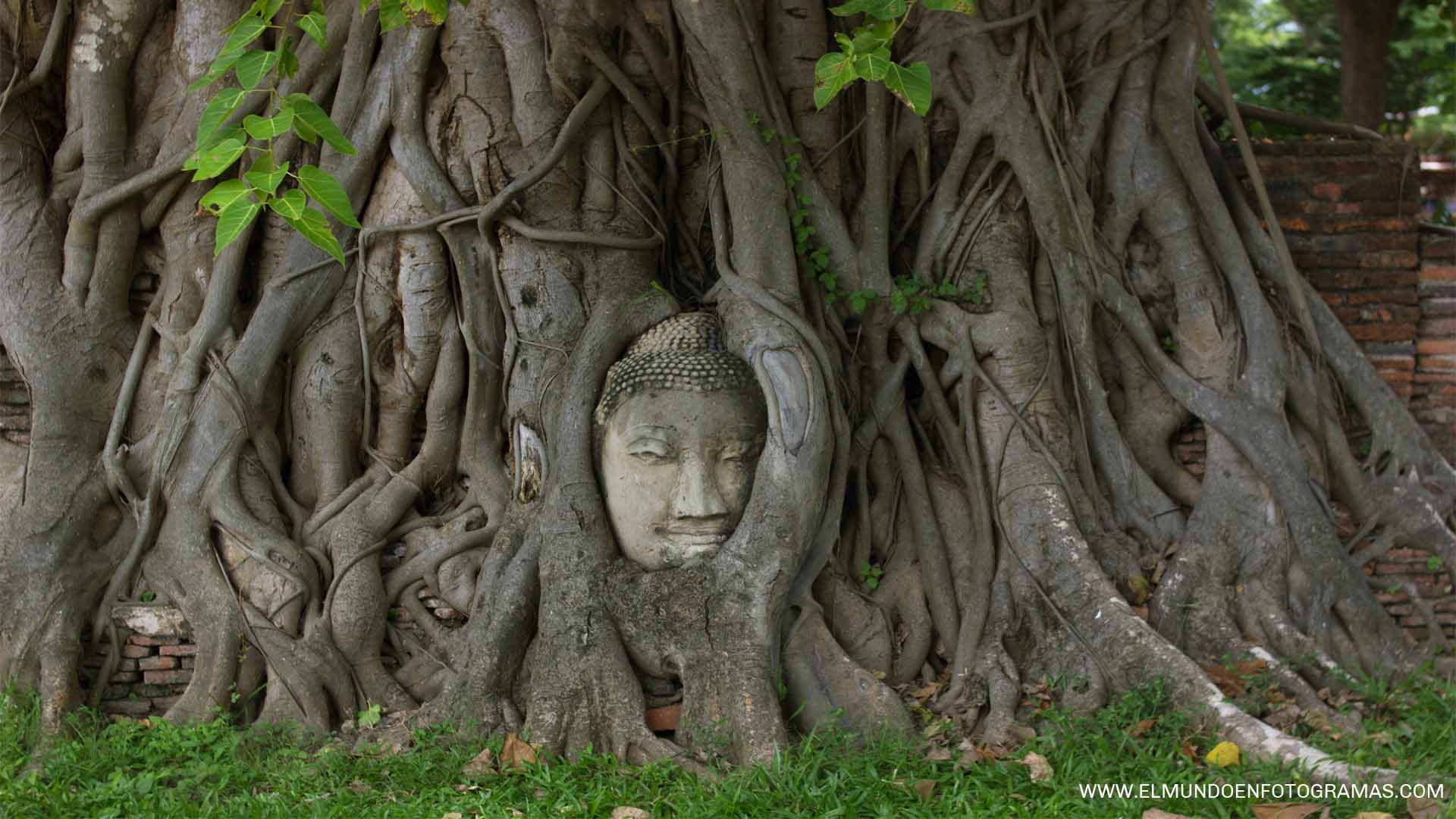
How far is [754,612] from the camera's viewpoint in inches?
150

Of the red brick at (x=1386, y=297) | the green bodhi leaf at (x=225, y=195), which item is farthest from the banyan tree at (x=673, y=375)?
the green bodhi leaf at (x=225, y=195)

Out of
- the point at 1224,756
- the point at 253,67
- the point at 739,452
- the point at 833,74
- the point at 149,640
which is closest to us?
the point at 253,67

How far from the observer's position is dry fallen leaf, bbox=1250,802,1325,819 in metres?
3.11

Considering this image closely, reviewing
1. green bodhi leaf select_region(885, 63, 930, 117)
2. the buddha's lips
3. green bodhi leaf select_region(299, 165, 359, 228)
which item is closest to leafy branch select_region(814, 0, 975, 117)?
green bodhi leaf select_region(885, 63, 930, 117)

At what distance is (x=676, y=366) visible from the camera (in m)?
4.04

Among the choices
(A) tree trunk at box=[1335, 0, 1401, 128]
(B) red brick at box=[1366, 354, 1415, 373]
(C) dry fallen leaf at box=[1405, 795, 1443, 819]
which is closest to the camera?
(C) dry fallen leaf at box=[1405, 795, 1443, 819]

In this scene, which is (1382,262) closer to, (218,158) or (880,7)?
(880,7)

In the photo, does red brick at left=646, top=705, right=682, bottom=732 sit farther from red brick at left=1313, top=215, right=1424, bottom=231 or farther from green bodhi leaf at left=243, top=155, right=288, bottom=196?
red brick at left=1313, top=215, right=1424, bottom=231

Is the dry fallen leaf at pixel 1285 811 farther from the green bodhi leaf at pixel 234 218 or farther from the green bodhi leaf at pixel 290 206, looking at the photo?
the green bodhi leaf at pixel 234 218

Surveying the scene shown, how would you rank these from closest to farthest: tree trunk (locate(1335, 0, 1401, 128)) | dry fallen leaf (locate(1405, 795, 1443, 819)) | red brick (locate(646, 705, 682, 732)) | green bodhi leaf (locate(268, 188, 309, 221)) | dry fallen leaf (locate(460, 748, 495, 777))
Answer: green bodhi leaf (locate(268, 188, 309, 221)) → dry fallen leaf (locate(1405, 795, 1443, 819)) → dry fallen leaf (locate(460, 748, 495, 777)) → red brick (locate(646, 705, 682, 732)) → tree trunk (locate(1335, 0, 1401, 128))

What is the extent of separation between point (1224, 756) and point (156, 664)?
3436 mm

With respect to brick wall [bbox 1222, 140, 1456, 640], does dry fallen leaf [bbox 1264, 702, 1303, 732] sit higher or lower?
lower

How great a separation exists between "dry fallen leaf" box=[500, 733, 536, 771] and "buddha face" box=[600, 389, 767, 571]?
26.0 inches

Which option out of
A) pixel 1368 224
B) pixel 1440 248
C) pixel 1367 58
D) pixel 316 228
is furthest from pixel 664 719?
pixel 1367 58
